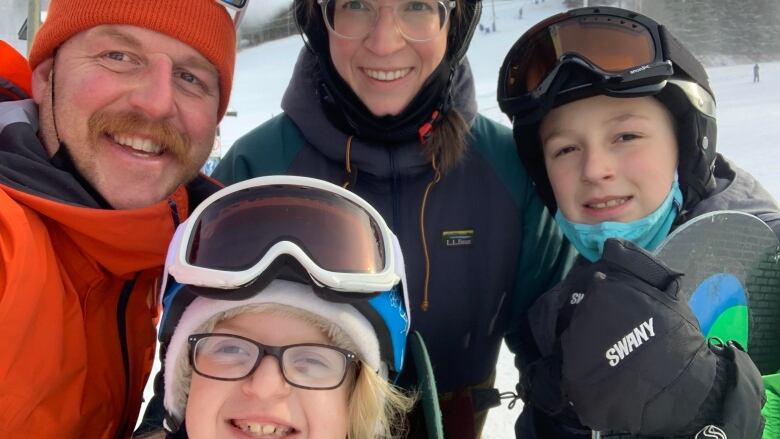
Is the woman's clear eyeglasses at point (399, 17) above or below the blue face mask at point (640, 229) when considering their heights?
above

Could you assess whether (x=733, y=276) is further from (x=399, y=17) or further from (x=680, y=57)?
(x=399, y=17)

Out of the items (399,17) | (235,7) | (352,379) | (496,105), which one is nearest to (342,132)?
(399,17)

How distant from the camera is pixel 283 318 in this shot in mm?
1687

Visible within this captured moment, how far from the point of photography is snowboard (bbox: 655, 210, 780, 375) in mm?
2004

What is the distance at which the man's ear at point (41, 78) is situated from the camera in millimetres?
2340

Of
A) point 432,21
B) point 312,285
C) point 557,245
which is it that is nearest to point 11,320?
point 312,285

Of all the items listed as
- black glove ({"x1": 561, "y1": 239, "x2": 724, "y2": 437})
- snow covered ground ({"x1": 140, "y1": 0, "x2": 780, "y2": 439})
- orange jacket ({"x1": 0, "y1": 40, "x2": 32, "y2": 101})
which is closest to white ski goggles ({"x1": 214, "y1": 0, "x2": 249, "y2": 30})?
orange jacket ({"x1": 0, "y1": 40, "x2": 32, "y2": 101})

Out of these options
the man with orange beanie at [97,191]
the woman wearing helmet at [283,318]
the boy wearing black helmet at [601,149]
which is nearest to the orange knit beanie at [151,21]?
the man with orange beanie at [97,191]

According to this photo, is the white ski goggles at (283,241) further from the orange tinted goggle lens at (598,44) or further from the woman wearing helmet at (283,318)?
the orange tinted goggle lens at (598,44)

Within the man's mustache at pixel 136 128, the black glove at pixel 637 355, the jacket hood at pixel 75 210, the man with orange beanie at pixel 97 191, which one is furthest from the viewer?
the man's mustache at pixel 136 128

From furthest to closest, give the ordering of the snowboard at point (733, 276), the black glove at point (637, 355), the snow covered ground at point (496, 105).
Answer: the snow covered ground at point (496, 105), the snowboard at point (733, 276), the black glove at point (637, 355)

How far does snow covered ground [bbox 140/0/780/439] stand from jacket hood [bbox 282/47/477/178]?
186 cm

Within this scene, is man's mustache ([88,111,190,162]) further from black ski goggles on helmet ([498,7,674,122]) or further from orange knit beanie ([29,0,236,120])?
black ski goggles on helmet ([498,7,674,122])

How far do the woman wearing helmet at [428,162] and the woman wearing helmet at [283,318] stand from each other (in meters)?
0.64
